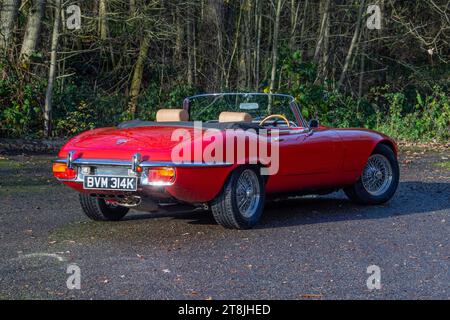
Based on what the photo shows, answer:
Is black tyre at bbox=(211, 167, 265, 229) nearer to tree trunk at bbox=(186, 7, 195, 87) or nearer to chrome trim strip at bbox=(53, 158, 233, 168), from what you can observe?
chrome trim strip at bbox=(53, 158, 233, 168)

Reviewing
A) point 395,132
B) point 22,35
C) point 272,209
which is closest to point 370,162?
point 272,209

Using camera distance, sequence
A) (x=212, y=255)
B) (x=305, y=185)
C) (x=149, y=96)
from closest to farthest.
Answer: (x=212, y=255) → (x=305, y=185) → (x=149, y=96)

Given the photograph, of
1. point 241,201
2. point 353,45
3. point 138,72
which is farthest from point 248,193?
point 353,45

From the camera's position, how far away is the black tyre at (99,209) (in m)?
8.68

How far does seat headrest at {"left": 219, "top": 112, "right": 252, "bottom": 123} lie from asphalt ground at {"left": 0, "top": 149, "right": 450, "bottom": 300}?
1.05 m

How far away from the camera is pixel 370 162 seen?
33.0 ft

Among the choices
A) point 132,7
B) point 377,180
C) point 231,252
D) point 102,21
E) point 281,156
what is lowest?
point 231,252

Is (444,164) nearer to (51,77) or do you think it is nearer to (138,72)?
(51,77)

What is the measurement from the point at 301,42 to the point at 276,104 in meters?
14.9

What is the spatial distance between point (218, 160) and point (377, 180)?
9.54 feet

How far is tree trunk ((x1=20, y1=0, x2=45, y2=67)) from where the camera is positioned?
61.8ft

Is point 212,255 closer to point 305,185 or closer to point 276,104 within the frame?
point 305,185

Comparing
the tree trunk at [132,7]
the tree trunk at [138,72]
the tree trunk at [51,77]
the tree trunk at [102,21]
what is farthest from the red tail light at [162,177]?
the tree trunk at [138,72]

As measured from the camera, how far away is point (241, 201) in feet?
27.1
